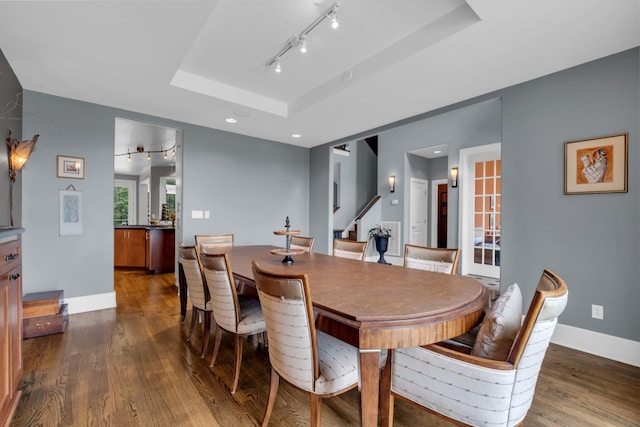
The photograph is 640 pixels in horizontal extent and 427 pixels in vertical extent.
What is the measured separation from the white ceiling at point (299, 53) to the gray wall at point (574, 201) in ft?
0.66

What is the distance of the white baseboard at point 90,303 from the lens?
132 inches

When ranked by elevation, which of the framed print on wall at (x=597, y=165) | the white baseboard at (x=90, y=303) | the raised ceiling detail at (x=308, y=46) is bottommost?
the white baseboard at (x=90, y=303)

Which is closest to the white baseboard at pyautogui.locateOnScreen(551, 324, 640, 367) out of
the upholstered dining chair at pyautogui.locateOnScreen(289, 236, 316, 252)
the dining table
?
the dining table

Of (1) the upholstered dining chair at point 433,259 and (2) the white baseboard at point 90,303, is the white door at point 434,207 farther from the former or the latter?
(2) the white baseboard at point 90,303

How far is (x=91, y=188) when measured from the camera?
3.51 meters

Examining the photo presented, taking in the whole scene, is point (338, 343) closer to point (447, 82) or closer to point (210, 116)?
point (447, 82)

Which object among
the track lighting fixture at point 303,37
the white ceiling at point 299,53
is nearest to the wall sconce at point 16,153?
the white ceiling at point 299,53

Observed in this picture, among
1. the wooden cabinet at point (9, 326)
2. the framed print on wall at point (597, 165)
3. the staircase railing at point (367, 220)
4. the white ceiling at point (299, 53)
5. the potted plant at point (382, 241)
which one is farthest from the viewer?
the staircase railing at point (367, 220)

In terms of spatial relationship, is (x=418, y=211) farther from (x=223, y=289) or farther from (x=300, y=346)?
(x=300, y=346)

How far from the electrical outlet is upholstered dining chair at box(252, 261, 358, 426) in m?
2.30

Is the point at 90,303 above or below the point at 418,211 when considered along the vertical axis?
below

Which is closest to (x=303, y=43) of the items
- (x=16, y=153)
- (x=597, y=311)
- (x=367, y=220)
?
(x=16, y=153)

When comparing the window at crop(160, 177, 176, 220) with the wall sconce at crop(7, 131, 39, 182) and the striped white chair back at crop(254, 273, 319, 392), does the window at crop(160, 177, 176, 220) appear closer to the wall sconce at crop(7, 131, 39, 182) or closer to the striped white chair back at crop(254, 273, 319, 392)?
the wall sconce at crop(7, 131, 39, 182)

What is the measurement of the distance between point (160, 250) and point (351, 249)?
422 centimetres
